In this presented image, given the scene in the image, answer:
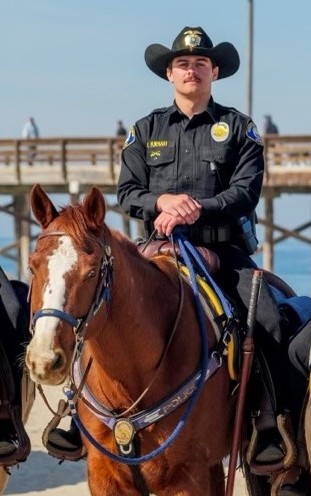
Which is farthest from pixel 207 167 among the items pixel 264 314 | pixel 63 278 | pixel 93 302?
pixel 63 278

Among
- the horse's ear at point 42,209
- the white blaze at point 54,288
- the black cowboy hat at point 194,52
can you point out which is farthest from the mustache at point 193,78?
the white blaze at point 54,288

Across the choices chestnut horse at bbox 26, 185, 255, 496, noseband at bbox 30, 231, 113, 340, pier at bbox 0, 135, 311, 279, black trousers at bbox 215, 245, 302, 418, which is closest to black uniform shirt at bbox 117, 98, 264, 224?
black trousers at bbox 215, 245, 302, 418

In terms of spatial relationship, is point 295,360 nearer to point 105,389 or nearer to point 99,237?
point 105,389

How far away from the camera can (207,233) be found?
669 centimetres

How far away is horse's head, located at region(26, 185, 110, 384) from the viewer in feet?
16.5

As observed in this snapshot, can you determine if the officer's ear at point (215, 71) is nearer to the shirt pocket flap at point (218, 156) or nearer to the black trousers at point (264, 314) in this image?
the shirt pocket flap at point (218, 156)

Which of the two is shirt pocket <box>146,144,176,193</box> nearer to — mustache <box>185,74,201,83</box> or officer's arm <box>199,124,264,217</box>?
officer's arm <box>199,124,264,217</box>

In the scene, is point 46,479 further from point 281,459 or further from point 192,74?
point 192,74

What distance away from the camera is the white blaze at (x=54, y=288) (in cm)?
505

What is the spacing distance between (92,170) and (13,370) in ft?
77.2

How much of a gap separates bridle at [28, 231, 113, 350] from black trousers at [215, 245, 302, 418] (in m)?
1.32

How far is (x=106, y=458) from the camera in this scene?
6.02 m

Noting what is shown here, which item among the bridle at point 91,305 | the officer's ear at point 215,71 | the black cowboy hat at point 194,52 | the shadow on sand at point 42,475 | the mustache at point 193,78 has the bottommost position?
the shadow on sand at point 42,475

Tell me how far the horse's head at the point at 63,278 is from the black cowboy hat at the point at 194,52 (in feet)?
5.46
